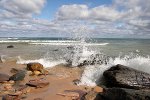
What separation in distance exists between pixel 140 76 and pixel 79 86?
7.90 ft

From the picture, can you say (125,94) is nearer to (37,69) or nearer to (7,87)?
(7,87)

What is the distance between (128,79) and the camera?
24.6 feet

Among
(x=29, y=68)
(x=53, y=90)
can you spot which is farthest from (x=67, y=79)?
(x=29, y=68)

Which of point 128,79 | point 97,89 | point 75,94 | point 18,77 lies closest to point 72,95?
point 75,94

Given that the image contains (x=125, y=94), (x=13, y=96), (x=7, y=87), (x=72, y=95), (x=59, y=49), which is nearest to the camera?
(x=125, y=94)

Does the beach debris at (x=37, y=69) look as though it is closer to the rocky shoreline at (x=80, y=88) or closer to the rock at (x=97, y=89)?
the rocky shoreline at (x=80, y=88)

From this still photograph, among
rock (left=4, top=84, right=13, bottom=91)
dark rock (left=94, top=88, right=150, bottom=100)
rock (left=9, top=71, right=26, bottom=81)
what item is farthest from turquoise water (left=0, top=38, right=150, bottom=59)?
dark rock (left=94, top=88, right=150, bottom=100)

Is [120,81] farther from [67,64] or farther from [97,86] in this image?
[67,64]

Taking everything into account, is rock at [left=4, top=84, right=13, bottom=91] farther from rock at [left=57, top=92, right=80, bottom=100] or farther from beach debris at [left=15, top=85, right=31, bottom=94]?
rock at [left=57, top=92, right=80, bottom=100]

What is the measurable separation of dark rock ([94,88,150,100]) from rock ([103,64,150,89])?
1325mm

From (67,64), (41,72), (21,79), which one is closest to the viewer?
(21,79)

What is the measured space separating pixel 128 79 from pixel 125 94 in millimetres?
2086

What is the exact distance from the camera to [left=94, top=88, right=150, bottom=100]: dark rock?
524cm

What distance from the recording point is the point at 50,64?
14.1 metres
